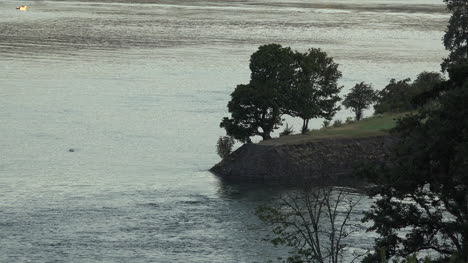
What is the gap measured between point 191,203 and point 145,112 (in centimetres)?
4378

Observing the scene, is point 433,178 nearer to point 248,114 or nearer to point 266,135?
point 266,135

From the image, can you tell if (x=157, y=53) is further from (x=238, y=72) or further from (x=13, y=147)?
(x=13, y=147)

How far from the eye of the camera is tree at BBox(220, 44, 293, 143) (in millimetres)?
103750

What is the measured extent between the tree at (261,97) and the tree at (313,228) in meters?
15.4

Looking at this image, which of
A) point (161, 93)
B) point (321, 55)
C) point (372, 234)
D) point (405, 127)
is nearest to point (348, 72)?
point (161, 93)

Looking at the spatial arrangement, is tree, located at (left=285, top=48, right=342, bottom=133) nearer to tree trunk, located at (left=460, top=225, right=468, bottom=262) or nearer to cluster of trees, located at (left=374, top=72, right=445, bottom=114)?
cluster of trees, located at (left=374, top=72, right=445, bottom=114)

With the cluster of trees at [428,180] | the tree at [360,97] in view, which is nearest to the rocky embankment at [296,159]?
the tree at [360,97]

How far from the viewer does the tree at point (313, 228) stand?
39.6 m

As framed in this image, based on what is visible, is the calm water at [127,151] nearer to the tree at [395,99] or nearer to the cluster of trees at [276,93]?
the cluster of trees at [276,93]

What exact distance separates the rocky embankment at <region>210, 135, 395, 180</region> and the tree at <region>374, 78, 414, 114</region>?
46.8 ft

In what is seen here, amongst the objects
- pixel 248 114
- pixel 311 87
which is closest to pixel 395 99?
pixel 311 87

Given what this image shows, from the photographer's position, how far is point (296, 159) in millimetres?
97188

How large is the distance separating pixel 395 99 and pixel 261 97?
18.0 m

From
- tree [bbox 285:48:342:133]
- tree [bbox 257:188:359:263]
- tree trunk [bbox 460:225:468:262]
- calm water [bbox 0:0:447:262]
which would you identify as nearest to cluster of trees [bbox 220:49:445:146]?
tree [bbox 285:48:342:133]
